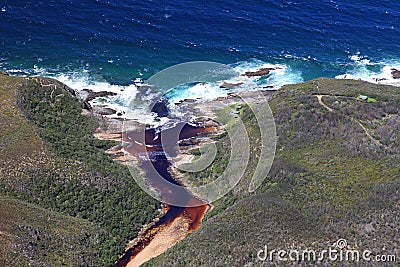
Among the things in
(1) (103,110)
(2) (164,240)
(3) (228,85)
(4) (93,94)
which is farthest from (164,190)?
(3) (228,85)

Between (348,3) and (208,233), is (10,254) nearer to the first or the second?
(208,233)

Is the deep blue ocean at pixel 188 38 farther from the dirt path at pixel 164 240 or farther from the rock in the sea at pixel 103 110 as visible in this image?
the dirt path at pixel 164 240

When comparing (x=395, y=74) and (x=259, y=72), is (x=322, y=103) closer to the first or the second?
(x=259, y=72)

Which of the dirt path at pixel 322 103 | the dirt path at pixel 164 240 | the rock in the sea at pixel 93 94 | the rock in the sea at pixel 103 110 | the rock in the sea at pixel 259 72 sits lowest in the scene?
the dirt path at pixel 164 240

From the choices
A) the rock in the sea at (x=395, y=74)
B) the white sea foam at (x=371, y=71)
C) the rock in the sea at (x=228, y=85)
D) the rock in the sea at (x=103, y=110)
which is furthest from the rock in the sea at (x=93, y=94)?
the rock in the sea at (x=395, y=74)

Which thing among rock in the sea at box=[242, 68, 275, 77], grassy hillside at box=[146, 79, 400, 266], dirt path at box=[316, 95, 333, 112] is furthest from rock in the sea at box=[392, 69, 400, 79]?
dirt path at box=[316, 95, 333, 112]

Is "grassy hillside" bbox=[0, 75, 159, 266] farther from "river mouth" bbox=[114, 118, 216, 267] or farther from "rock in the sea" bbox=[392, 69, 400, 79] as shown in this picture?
"rock in the sea" bbox=[392, 69, 400, 79]
